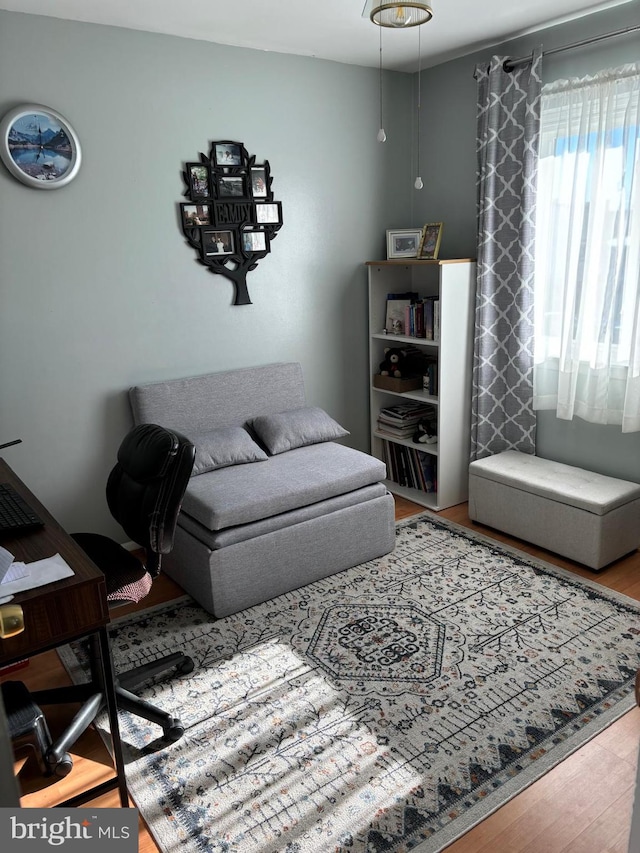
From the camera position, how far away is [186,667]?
2.53 meters

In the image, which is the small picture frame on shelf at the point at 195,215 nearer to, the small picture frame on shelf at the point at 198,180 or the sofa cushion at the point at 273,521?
the small picture frame on shelf at the point at 198,180

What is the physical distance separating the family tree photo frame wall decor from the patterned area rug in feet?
5.74

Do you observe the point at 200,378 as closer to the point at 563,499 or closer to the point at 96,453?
A: the point at 96,453

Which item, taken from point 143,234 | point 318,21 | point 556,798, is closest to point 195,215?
point 143,234

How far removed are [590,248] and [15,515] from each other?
2.82m

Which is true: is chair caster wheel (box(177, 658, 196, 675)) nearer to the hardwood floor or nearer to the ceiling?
the hardwood floor

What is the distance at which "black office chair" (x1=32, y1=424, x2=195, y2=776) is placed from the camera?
218cm

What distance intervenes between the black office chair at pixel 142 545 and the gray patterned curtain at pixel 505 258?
2.15 meters

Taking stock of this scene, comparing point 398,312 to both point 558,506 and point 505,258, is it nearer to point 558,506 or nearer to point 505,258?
point 505,258

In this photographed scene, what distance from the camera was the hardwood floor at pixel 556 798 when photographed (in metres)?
1.78

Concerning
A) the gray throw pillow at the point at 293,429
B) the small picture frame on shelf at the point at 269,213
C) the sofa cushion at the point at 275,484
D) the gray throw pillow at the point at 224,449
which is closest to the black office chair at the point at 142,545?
the sofa cushion at the point at 275,484

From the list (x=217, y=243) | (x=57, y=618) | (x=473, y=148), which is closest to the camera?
(x=57, y=618)

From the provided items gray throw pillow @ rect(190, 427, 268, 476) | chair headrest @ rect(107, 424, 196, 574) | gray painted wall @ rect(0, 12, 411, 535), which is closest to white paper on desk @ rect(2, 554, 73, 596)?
chair headrest @ rect(107, 424, 196, 574)

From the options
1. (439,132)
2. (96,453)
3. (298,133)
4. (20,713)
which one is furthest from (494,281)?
(20,713)
